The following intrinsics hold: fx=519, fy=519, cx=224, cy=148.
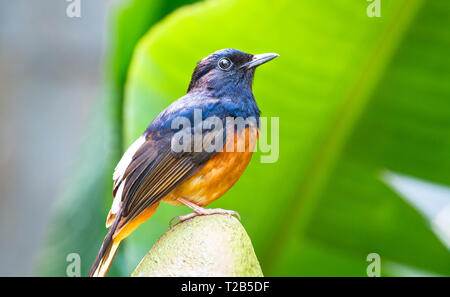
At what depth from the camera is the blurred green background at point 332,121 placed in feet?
2.98

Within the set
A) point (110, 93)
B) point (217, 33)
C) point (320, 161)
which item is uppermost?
point (217, 33)

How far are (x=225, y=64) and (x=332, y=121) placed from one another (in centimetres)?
34

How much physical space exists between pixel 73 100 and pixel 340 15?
1.34 metres

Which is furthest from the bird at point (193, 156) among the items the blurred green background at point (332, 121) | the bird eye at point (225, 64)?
the blurred green background at point (332, 121)

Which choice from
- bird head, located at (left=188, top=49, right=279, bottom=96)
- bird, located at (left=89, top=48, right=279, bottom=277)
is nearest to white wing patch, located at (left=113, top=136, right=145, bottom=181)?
bird, located at (left=89, top=48, right=279, bottom=277)

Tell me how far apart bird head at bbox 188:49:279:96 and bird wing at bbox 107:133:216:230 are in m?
0.09

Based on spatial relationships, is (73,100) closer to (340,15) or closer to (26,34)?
(26,34)

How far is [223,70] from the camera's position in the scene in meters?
0.72

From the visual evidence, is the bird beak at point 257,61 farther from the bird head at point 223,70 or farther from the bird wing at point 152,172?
the bird wing at point 152,172

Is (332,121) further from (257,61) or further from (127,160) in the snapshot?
(127,160)

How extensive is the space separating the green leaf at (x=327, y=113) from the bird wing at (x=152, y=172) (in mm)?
186

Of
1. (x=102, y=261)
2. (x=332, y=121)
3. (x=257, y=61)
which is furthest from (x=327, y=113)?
(x=102, y=261)

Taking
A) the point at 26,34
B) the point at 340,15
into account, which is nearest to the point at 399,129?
the point at 340,15

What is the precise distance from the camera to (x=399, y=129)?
104 centimetres
